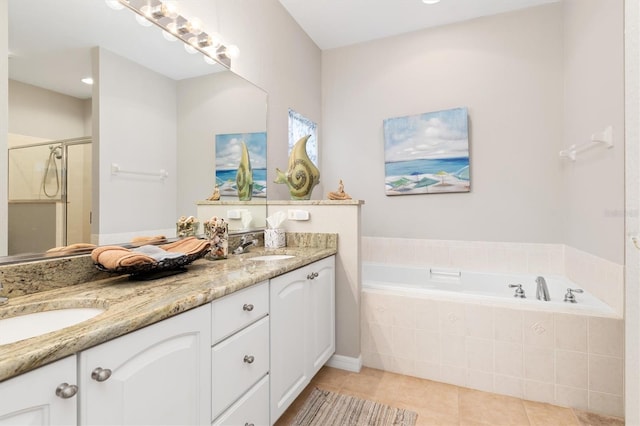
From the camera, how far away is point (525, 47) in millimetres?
2666

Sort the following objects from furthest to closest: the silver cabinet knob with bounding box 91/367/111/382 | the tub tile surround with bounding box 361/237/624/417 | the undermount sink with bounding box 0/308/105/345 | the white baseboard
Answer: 1. the white baseboard
2. the tub tile surround with bounding box 361/237/624/417
3. the undermount sink with bounding box 0/308/105/345
4. the silver cabinet knob with bounding box 91/367/111/382

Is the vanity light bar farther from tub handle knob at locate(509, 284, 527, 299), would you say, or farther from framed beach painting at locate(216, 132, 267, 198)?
tub handle knob at locate(509, 284, 527, 299)

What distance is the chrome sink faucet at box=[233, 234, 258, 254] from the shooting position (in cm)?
199

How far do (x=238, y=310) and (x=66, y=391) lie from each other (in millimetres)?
589

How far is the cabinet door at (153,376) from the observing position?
716 millimetres

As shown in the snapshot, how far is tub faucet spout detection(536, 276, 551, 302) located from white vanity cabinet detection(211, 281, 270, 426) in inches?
82.5

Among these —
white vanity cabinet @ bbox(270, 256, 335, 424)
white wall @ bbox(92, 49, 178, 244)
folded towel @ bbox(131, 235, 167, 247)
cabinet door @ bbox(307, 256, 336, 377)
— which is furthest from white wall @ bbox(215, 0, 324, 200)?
folded towel @ bbox(131, 235, 167, 247)

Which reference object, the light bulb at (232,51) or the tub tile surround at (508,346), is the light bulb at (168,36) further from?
the tub tile surround at (508,346)

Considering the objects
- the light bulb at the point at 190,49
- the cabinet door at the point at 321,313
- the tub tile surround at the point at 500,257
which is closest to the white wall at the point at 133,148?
the light bulb at the point at 190,49

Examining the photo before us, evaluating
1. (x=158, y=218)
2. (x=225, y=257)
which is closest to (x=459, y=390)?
(x=225, y=257)

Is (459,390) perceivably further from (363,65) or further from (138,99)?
(363,65)

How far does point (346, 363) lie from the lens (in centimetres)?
218

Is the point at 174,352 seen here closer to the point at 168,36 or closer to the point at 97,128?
the point at 97,128

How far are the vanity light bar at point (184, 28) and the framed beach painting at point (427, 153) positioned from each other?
165 centimetres
